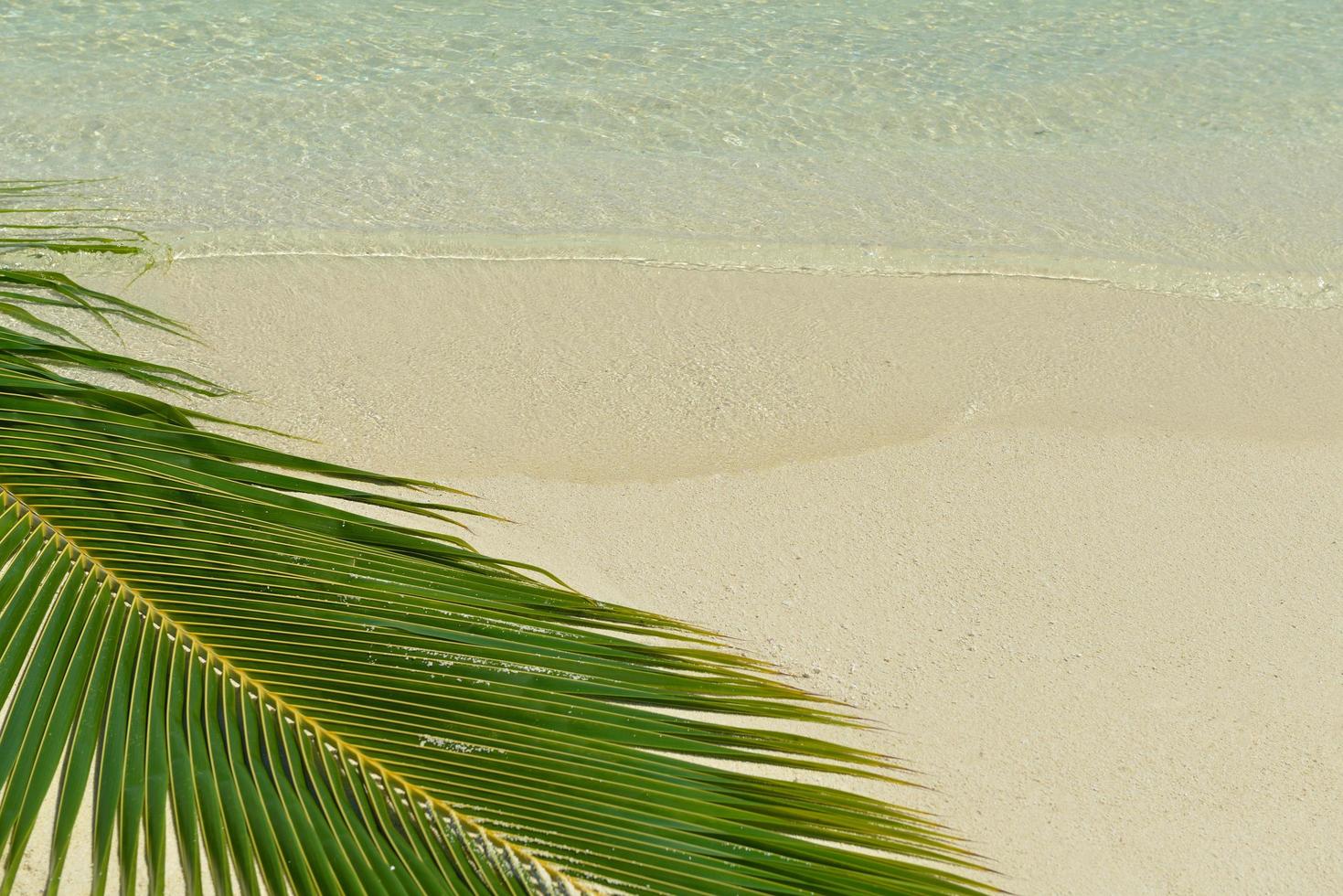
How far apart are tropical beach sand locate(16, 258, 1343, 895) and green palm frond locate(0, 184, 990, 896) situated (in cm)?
140

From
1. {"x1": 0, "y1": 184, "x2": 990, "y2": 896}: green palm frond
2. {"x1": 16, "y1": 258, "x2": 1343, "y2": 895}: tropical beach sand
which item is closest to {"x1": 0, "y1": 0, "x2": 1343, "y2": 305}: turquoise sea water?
{"x1": 16, "y1": 258, "x2": 1343, "y2": 895}: tropical beach sand

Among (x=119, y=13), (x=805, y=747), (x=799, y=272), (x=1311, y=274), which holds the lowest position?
(x=805, y=747)

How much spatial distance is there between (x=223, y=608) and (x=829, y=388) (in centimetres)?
295

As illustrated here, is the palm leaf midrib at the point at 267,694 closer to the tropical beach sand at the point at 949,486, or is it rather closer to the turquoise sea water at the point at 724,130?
Answer: the tropical beach sand at the point at 949,486

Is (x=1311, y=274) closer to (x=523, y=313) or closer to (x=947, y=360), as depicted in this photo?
(x=947, y=360)

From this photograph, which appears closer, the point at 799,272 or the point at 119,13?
the point at 799,272

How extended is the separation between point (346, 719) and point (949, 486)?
2638 mm

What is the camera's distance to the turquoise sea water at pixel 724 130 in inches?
210

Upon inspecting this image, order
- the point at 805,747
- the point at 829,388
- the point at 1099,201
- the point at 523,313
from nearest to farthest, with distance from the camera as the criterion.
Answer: the point at 805,747 < the point at 829,388 < the point at 523,313 < the point at 1099,201

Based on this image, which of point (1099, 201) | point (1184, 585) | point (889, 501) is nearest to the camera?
point (1184, 585)

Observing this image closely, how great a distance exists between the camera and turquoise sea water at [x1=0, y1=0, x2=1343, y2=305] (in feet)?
17.5

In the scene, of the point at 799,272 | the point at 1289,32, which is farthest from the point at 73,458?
the point at 1289,32

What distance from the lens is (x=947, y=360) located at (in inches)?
174

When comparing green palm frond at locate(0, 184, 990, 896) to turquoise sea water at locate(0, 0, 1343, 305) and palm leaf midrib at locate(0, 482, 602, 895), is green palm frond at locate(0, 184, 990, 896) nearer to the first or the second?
palm leaf midrib at locate(0, 482, 602, 895)
